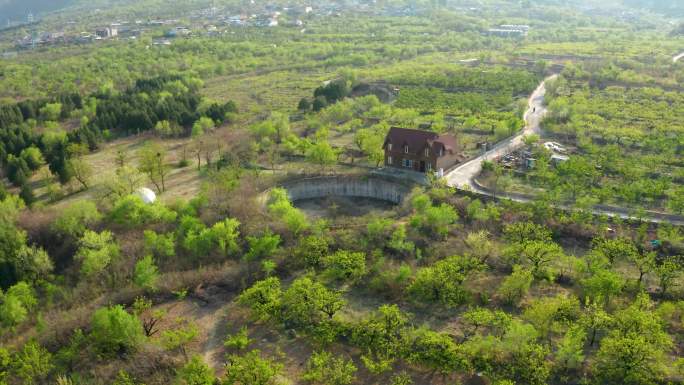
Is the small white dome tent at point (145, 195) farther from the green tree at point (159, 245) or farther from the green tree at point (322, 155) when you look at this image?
the green tree at point (322, 155)

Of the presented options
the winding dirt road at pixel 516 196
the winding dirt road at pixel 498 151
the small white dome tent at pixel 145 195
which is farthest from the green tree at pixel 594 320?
the small white dome tent at pixel 145 195

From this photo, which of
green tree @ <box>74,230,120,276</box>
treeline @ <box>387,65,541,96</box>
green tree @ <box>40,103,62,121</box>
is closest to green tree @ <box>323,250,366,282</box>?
green tree @ <box>74,230,120,276</box>

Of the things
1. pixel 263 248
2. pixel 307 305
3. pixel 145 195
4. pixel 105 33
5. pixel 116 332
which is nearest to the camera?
pixel 116 332

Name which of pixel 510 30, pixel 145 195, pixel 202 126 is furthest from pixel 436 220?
pixel 510 30

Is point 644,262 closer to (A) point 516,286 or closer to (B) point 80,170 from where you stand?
(A) point 516,286

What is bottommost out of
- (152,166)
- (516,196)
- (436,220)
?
(516,196)

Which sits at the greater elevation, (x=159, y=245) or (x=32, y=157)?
(x=32, y=157)

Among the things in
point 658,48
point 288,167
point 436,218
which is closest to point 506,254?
point 436,218

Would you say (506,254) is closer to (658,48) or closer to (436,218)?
(436,218)
